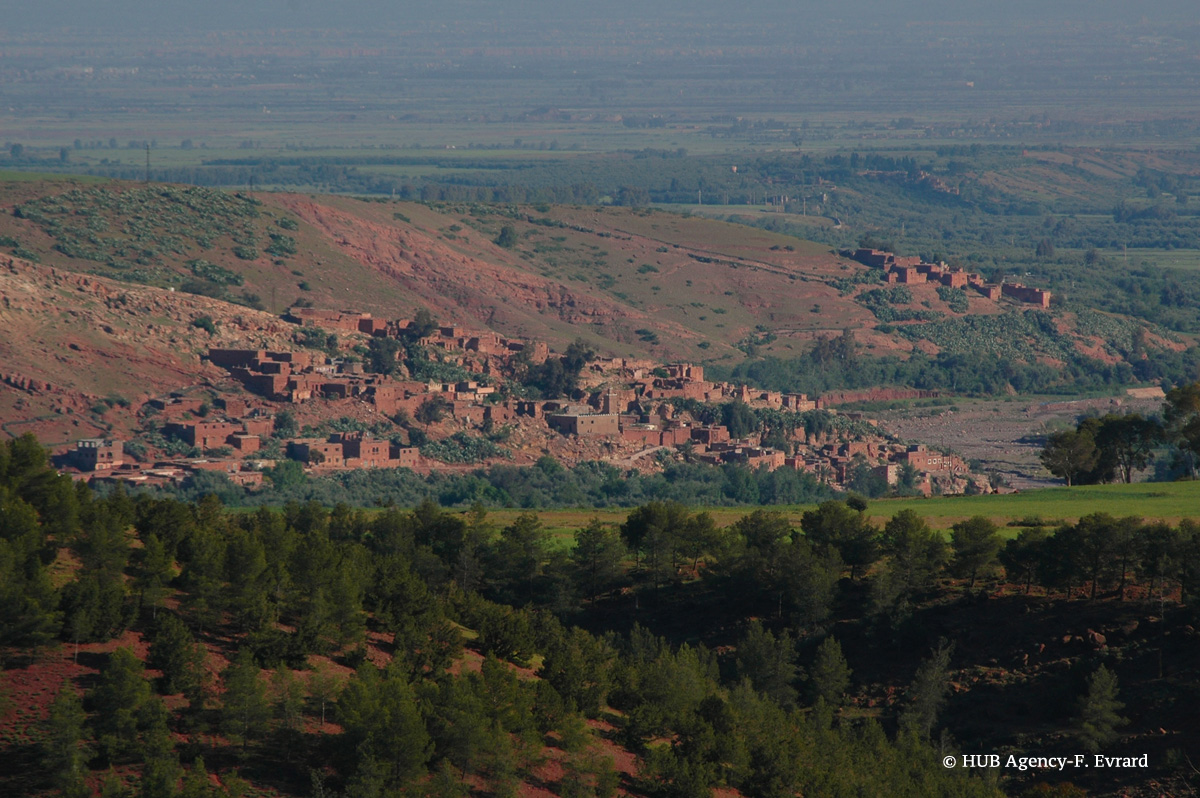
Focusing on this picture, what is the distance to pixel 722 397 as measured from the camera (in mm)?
92688

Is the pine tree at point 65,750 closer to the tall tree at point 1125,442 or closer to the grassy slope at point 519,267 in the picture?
the tall tree at point 1125,442

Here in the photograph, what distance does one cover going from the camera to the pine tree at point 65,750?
25109 millimetres

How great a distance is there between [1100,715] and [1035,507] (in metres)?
15.3

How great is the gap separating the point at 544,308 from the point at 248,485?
5197 centimetres

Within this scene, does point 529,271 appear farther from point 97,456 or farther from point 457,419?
point 97,456

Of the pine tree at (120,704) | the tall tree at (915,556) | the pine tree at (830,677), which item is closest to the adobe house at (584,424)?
the tall tree at (915,556)

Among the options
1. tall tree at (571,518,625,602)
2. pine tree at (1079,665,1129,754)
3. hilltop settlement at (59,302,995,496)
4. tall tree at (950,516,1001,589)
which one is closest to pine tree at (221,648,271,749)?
pine tree at (1079,665,1129,754)

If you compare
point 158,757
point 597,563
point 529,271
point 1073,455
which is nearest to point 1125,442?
point 1073,455

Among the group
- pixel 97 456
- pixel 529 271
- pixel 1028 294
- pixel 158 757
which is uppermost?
pixel 158 757

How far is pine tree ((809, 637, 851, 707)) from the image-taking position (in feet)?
123

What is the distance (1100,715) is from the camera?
111 feet

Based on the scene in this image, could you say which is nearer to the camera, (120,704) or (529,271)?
(120,704)

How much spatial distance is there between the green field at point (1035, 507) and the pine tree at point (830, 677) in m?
9.24

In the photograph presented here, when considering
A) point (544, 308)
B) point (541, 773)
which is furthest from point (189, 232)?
point (541, 773)
